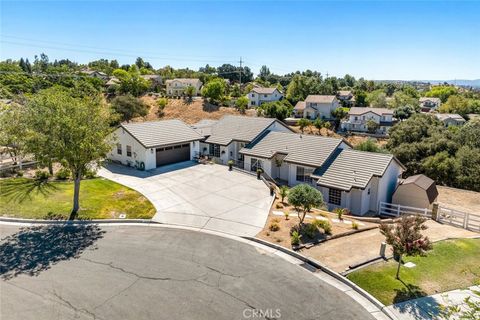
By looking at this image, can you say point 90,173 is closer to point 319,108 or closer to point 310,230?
point 310,230

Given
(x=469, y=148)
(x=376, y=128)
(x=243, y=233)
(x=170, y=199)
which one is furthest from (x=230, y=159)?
(x=376, y=128)

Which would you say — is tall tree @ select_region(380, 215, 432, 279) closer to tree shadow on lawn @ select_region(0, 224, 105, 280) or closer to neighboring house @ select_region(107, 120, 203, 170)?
tree shadow on lawn @ select_region(0, 224, 105, 280)

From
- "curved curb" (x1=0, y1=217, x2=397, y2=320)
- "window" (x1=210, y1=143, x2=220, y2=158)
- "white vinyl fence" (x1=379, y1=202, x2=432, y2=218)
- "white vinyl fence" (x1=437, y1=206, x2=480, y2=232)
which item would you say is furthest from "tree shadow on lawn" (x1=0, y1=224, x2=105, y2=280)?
"white vinyl fence" (x1=437, y1=206, x2=480, y2=232)

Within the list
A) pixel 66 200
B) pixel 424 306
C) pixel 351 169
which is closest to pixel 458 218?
pixel 351 169

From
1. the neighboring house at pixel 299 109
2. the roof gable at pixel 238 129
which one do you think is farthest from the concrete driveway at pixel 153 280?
the neighboring house at pixel 299 109
